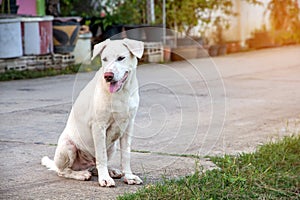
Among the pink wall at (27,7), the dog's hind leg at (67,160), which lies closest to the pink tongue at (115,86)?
the dog's hind leg at (67,160)

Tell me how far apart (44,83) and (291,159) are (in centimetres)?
642

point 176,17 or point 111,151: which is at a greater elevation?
point 176,17

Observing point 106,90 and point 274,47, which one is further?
point 274,47

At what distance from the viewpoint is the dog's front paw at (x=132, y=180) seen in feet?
13.2

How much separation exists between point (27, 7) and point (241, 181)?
10.0 meters

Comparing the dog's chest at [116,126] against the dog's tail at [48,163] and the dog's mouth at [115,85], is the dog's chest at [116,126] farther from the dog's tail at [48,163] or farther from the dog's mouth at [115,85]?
the dog's tail at [48,163]

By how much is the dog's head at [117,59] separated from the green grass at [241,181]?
66 centimetres

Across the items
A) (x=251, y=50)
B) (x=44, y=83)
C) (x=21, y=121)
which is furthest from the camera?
(x=251, y=50)

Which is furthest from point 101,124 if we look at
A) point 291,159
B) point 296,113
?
point 296,113

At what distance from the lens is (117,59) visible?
3.74m

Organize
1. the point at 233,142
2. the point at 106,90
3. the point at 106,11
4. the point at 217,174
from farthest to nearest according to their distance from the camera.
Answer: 1. the point at 106,11
2. the point at 233,142
3. the point at 217,174
4. the point at 106,90

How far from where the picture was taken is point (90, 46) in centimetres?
1323

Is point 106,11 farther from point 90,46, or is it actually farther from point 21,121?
point 21,121

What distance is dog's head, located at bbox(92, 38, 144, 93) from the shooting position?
145 inches
